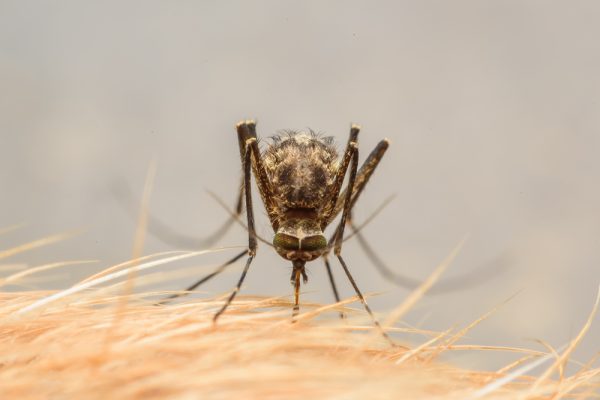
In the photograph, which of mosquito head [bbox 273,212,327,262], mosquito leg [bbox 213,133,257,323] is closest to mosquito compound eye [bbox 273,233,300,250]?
mosquito head [bbox 273,212,327,262]

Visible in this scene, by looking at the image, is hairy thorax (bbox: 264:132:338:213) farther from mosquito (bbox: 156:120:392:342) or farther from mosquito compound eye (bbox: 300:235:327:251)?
mosquito compound eye (bbox: 300:235:327:251)

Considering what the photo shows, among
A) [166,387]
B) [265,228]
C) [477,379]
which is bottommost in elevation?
[477,379]

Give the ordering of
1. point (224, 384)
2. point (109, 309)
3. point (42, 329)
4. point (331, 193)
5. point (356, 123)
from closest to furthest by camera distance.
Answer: point (224, 384) < point (42, 329) < point (109, 309) < point (331, 193) < point (356, 123)

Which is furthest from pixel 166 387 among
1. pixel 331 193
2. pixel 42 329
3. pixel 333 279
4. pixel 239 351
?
pixel 331 193

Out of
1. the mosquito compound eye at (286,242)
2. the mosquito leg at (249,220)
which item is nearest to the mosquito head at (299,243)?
the mosquito compound eye at (286,242)

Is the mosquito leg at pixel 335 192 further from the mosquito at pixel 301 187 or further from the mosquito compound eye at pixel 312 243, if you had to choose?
the mosquito compound eye at pixel 312 243

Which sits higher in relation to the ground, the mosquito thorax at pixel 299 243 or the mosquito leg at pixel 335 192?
the mosquito leg at pixel 335 192

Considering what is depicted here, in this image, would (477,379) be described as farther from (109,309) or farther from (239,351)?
(109,309)

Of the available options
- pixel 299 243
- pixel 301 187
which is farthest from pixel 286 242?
pixel 301 187
